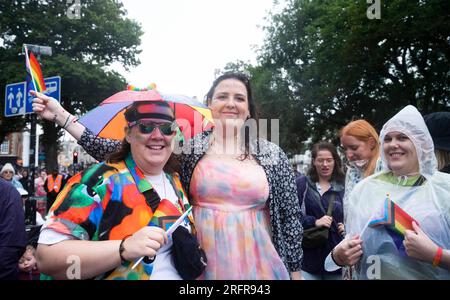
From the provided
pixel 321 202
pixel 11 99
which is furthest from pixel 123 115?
pixel 11 99

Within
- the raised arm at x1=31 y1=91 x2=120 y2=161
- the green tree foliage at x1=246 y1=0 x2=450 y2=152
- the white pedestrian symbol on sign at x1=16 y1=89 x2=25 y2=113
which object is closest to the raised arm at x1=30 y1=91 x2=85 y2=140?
the raised arm at x1=31 y1=91 x2=120 y2=161

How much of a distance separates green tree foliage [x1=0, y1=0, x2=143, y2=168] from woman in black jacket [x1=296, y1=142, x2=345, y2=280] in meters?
18.2

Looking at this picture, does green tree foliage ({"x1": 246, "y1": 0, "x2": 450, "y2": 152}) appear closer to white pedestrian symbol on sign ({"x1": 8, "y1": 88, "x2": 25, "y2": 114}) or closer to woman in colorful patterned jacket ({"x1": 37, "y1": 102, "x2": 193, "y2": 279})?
white pedestrian symbol on sign ({"x1": 8, "y1": 88, "x2": 25, "y2": 114})

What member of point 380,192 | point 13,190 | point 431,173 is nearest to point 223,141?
point 380,192

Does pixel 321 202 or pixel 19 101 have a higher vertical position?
pixel 19 101

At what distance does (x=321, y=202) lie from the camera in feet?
11.9

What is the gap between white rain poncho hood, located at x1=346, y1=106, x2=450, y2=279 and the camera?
6.25 ft

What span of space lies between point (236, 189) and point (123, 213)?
64 cm

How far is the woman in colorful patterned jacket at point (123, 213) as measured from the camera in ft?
4.96

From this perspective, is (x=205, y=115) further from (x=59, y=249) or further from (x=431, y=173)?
(x=431, y=173)

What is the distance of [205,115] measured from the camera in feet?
7.22

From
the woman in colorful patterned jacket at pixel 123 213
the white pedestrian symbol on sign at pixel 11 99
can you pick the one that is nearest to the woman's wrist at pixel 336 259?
the woman in colorful patterned jacket at pixel 123 213

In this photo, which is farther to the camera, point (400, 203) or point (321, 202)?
point (321, 202)

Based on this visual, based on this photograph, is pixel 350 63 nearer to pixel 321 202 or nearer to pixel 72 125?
pixel 321 202
